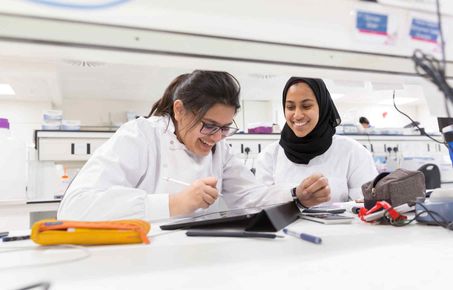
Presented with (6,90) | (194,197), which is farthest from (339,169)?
(6,90)

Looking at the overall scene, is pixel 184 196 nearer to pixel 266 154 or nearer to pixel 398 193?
pixel 398 193

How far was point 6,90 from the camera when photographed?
5.62 m

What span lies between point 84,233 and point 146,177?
49 cm

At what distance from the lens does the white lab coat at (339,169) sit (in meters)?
1.61

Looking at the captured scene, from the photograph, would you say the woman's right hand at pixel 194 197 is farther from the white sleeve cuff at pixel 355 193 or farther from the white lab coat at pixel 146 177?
the white sleeve cuff at pixel 355 193

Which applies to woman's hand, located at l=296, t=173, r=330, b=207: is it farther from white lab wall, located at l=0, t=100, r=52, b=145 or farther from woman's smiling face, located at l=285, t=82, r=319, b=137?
white lab wall, located at l=0, t=100, r=52, b=145

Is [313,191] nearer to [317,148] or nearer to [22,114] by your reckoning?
[317,148]

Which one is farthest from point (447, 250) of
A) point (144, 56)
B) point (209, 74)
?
point (209, 74)

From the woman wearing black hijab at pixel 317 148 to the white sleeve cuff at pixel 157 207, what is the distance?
897mm

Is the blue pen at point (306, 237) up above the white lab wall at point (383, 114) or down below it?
below

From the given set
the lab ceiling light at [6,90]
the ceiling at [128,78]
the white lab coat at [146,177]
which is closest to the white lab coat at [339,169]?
the ceiling at [128,78]

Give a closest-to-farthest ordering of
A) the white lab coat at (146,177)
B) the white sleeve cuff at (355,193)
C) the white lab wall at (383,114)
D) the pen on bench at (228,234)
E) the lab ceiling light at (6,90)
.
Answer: the pen on bench at (228,234) → the white lab coat at (146,177) → the white sleeve cuff at (355,193) → the lab ceiling light at (6,90) → the white lab wall at (383,114)

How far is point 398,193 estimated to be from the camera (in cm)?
87

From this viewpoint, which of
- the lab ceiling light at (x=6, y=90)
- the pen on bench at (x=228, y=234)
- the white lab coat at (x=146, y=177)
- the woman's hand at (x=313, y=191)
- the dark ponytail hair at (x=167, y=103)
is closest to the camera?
the pen on bench at (x=228, y=234)
